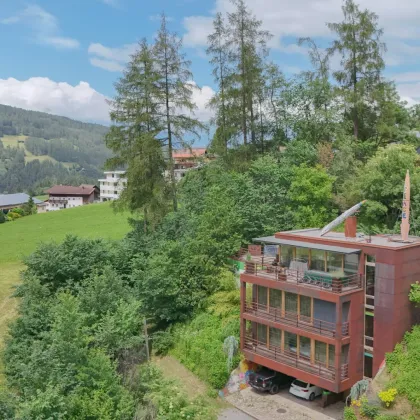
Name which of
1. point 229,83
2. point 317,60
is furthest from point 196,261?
point 317,60

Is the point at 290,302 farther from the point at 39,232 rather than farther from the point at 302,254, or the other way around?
the point at 39,232

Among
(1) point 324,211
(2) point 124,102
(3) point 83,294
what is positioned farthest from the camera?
(2) point 124,102

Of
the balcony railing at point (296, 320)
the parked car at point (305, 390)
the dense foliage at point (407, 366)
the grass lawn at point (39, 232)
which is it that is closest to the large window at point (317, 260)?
the balcony railing at point (296, 320)

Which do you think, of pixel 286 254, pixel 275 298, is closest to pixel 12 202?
pixel 286 254

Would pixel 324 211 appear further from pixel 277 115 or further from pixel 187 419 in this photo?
pixel 187 419

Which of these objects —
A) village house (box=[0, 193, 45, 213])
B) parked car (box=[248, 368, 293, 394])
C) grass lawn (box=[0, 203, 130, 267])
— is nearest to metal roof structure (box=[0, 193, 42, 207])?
village house (box=[0, 193, 45, 213])

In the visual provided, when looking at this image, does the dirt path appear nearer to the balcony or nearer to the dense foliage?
the balcony

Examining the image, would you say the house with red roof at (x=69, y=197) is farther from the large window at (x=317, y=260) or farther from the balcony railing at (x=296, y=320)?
the large window at (x=317, y=260)
